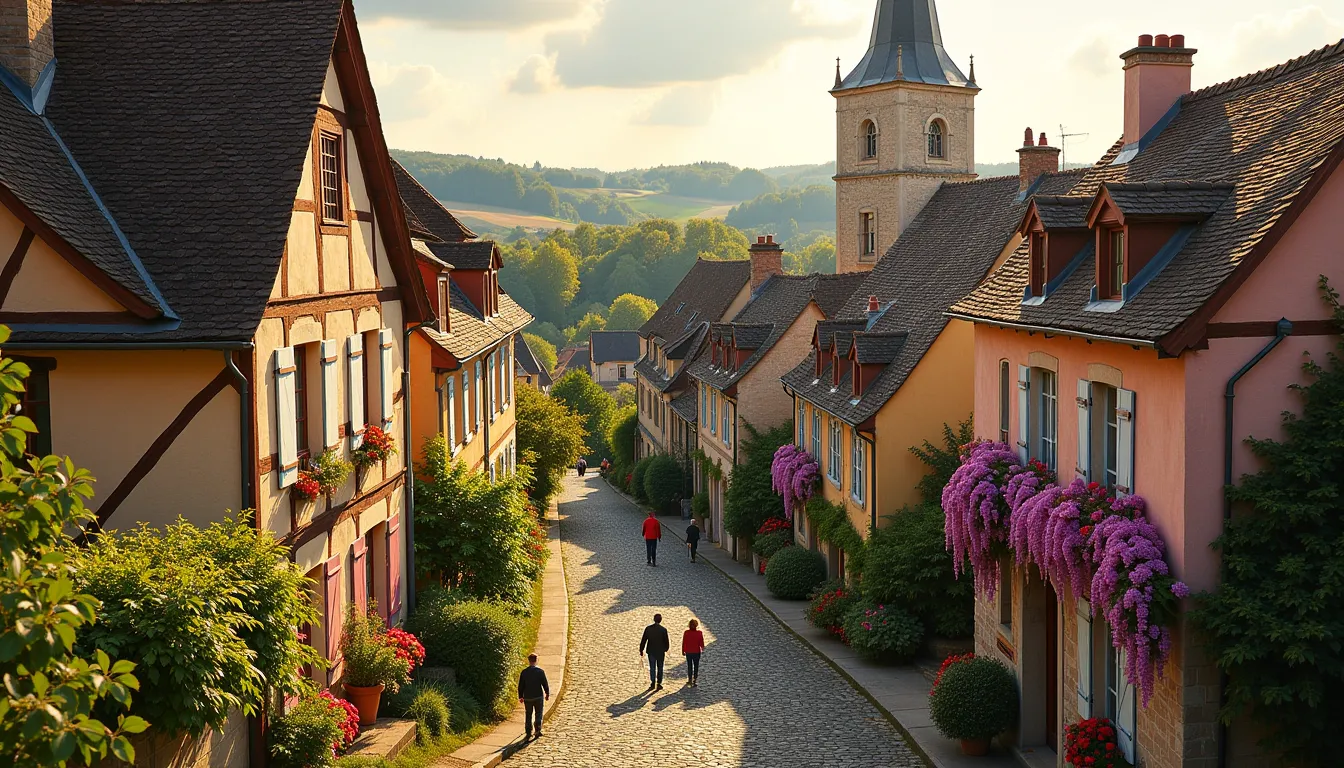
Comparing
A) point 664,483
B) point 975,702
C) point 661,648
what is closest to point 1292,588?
point 975,702

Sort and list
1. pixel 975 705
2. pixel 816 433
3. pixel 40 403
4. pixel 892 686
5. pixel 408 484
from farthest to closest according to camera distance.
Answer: pixel 816 433 → pixel 892 686 → pixel 408 484 → pixel 975 705 → pixel 40 403

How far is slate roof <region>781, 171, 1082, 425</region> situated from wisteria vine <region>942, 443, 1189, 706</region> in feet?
27.9

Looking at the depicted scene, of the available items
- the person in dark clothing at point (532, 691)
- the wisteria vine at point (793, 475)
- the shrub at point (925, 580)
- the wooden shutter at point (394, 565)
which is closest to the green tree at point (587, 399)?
the wisteria vine at point (793, 475)

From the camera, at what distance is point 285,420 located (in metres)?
13.6

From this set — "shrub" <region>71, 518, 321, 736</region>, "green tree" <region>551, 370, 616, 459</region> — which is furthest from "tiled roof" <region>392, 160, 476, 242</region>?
"green tree" <region>551, 370, 616, 459</region>

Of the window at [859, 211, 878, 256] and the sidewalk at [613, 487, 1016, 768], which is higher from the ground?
the window at [859, 211, 878, 256]

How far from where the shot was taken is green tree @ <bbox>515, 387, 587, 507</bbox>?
4206 cm

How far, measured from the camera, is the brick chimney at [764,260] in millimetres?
50312

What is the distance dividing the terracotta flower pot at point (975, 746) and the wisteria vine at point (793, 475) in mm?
13632

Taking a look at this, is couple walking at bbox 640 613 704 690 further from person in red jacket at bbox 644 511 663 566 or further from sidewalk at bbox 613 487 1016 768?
person in red jacket at bbox 644 511 663 566

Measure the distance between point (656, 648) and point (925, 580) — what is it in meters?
5.13

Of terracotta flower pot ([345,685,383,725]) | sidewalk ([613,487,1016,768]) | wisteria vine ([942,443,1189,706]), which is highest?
wisteria vine ([942,443,1189,706])

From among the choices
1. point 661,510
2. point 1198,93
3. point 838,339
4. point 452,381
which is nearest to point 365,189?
point 452,381

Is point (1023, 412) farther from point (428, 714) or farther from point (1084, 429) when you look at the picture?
point (428, 714)
